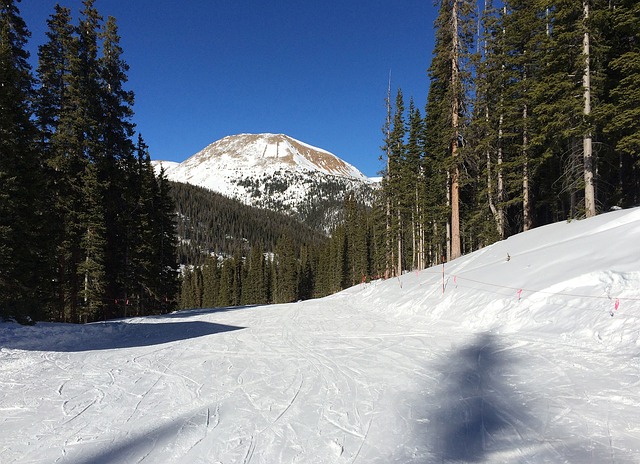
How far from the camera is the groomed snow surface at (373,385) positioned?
3.70 m

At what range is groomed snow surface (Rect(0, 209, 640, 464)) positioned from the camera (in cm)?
370

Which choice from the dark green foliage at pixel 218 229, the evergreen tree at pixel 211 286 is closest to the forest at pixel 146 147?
the evergreen tree at pixel 211 286

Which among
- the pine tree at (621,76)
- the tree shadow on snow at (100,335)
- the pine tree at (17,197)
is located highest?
the pine tree at (621,76)

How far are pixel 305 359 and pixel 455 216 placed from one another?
49.5 feet

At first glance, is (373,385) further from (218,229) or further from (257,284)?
(218,229)

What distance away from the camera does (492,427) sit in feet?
13.1

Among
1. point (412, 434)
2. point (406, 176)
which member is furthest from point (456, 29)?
point (412, 434)

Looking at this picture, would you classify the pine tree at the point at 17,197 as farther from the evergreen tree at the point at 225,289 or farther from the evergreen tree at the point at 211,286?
the evergreen tree at the point at 211,286

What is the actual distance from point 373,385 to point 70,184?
788 inches

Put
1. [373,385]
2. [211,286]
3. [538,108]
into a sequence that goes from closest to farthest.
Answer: [373,385] → [538,108] → [211,286]

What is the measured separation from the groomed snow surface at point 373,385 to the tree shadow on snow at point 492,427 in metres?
0.02

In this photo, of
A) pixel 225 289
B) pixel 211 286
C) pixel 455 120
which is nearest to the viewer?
pixel 455 120

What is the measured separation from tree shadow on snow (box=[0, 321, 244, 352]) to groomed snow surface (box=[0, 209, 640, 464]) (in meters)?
0.09

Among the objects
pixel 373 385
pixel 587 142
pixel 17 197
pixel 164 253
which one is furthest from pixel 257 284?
pixel 373 385
